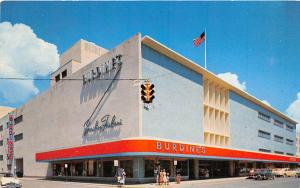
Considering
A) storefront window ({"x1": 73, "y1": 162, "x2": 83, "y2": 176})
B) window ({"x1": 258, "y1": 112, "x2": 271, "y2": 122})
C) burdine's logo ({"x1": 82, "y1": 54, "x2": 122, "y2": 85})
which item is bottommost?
storefront window ({"x1": 73, "y1": 162, "x2": 83, "y2": 176})

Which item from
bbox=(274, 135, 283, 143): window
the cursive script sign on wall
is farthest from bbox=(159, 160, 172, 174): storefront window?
bbox=(274, 135, 283, 143): window

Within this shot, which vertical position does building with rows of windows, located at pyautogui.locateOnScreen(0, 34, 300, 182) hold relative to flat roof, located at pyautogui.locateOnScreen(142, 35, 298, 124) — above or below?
below

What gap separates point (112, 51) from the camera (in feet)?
131

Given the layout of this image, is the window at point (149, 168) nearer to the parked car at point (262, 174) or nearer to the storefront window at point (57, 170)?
the parked car at point (262, 174)

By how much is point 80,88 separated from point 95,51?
445 inches

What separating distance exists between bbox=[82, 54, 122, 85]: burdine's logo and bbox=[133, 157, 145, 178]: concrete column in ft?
36.4

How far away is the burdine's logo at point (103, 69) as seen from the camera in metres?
38.5

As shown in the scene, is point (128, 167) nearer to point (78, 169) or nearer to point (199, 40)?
point (78, 169)

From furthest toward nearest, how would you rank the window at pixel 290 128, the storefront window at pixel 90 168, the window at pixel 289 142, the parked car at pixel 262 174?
the window at pixel 290 128
the window at pixel 289 142
the parked car at pixel 262 174
the storefront window at pixel 90 168

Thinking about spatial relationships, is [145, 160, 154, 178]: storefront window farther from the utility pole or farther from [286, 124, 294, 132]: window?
[286, 124, 294, 132]: window

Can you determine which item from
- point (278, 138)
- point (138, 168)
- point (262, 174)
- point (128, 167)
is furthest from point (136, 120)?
point (278, 138)

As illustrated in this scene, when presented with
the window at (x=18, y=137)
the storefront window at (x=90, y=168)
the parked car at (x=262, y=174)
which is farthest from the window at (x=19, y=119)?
the parked car at (x=262, y=174)

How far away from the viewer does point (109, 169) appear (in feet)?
123

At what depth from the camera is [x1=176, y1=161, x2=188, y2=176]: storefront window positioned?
133 feet
